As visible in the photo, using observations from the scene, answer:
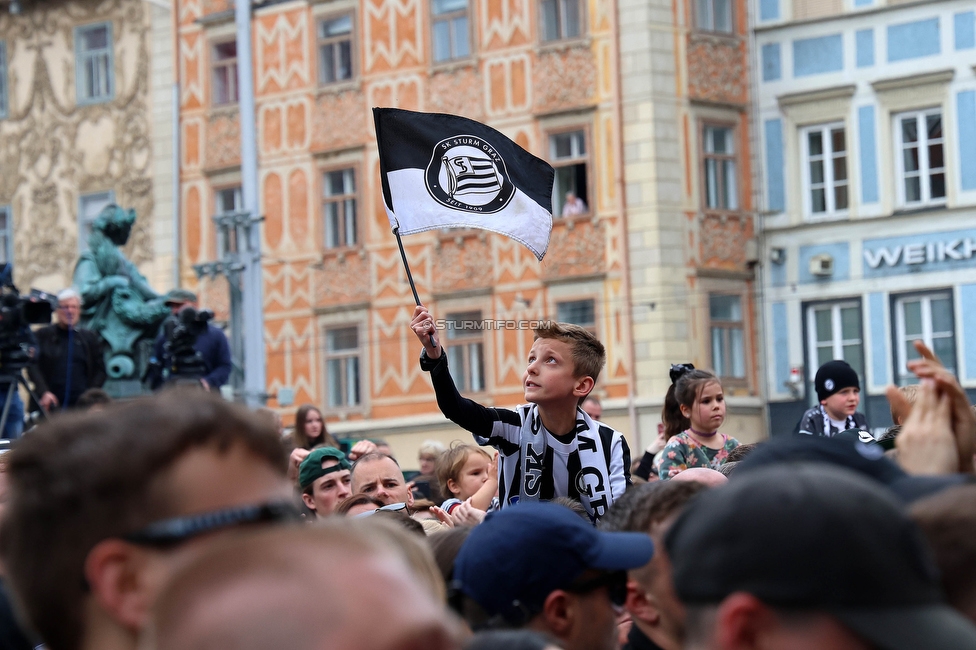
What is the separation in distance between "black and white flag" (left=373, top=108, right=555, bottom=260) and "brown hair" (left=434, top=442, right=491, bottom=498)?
1.40m

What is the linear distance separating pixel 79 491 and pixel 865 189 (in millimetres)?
29413

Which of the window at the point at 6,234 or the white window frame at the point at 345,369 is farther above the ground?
the window at the point at 6,234

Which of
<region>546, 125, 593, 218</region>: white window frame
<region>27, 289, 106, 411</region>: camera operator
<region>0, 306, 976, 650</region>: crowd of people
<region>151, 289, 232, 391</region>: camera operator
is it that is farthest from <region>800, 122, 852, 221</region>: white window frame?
<region>0, 306, 976, 650</region>: crowd of people

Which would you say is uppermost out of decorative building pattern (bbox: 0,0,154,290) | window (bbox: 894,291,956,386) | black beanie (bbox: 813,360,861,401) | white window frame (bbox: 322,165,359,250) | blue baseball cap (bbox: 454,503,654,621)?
decorative building pattern (bbox: 0,0,154,290)

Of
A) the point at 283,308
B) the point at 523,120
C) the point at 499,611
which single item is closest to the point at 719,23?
the point at 523,120

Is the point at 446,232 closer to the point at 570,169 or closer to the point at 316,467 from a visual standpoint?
the point at 570,169

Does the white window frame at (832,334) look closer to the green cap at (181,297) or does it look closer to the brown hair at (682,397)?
the green cap at (181,297)

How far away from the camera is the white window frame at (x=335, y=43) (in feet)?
115

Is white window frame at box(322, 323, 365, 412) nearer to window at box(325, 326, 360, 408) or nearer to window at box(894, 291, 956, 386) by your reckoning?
window at box(325, 326, 360, 408)

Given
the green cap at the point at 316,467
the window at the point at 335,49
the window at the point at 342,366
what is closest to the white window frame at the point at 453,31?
the window at the point at 335,49

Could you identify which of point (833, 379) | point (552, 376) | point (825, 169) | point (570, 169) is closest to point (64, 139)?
point (570, 169)

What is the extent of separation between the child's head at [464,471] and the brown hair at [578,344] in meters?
1.90

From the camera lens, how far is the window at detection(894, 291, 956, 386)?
29.7m

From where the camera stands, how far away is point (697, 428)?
8.98 metres
